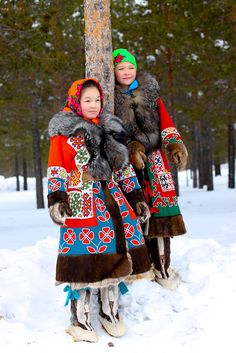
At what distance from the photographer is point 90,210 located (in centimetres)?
334

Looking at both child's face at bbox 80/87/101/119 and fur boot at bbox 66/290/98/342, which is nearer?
fur boot at bbox 66/290/98/342

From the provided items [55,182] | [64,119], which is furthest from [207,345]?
[64,119]

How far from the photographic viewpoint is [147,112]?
4.20 metres

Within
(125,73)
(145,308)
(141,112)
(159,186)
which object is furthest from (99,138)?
(145,308)

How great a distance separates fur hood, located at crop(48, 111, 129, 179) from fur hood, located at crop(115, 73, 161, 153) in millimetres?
610

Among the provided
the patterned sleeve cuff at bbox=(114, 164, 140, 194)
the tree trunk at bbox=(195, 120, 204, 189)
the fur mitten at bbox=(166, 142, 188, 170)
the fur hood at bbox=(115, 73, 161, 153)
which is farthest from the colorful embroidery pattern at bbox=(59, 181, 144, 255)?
the tree trunk at bbox=(195, 120, 204, 189)

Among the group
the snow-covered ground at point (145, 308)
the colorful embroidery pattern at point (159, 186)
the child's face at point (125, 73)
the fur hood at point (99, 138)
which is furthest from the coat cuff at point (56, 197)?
the child's face at point (125, 73)

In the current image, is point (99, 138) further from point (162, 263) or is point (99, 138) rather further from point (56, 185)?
point (162, 263)

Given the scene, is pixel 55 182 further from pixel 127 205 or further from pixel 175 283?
pixel 175 283

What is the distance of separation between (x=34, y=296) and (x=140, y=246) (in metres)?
1.32

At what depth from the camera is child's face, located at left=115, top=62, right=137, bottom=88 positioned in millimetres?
4145

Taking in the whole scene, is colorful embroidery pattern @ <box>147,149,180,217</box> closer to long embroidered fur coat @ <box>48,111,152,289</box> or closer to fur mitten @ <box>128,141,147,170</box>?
fur mitten @ <box>128,141,147,170</box>

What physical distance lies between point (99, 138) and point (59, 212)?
69 cm

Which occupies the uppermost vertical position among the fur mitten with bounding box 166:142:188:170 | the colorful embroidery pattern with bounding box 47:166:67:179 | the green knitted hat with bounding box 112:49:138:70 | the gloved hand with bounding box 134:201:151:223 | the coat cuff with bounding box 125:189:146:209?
the green knitted hat with bounding box 112:49:138:70
